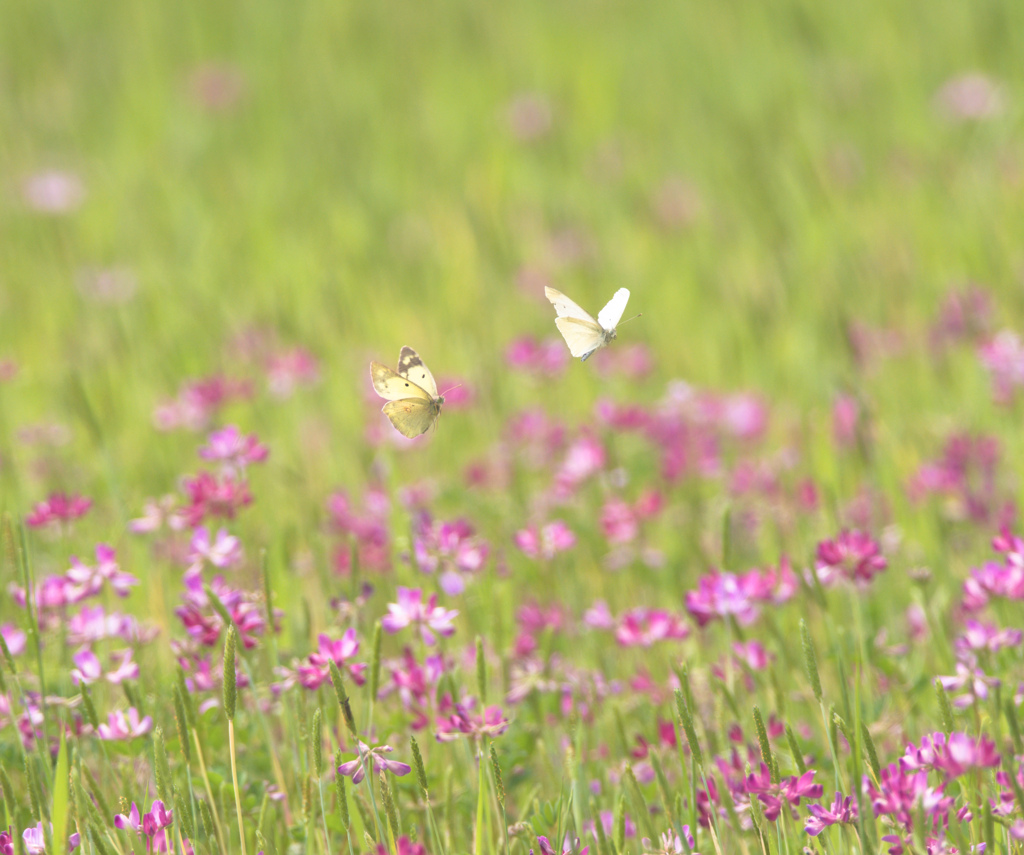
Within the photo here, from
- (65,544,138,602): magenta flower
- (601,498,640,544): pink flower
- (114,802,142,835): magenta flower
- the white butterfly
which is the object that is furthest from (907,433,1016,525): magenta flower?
(114,802,142,835): magenta flower

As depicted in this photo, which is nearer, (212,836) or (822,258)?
(212,836)

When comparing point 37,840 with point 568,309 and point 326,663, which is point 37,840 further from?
point 568,309

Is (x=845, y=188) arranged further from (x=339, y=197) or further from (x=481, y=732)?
(x=481, y=732)

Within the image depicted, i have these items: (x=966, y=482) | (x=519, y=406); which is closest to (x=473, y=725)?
(x=966, y=482)

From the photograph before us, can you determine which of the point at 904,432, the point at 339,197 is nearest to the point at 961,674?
the point at 904,432

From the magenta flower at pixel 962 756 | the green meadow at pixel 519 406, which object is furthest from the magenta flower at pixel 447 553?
the magenta flower at pixel 962 756

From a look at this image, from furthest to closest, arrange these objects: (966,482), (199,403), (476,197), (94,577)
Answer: (476,197)
(199,403)
(966,482)
(94,577)

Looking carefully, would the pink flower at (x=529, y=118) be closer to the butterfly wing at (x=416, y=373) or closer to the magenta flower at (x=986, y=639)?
the butterfly wing at (x=416, y=373)
